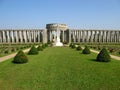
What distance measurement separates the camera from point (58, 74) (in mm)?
14047

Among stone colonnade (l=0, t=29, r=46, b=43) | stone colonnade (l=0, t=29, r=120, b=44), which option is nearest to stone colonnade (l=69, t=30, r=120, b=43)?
stone colonnade (l=0, t=29, r=120, b=44)

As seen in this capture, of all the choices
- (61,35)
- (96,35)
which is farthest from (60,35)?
(96,35)

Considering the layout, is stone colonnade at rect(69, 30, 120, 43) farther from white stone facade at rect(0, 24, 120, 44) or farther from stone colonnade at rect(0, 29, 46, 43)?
stone colonnade at rect(0, 29, 46, 43)

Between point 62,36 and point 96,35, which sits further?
point 96,35

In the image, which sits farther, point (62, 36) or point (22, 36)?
point (22, 36)

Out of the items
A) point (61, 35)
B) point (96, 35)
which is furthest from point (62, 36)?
point (96, 35)

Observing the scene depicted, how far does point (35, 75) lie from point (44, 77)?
0.96 metres

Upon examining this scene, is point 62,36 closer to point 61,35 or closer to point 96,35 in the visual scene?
point 61,35

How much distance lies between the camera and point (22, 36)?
377ft

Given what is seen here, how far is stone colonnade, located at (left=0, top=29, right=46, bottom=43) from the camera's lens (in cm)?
11006

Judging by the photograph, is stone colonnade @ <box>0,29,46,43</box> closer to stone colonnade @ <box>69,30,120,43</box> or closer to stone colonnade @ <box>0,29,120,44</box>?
stone colonnade @ <box>0,29,120,44</box>

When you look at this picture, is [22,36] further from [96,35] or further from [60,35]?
[96,35]

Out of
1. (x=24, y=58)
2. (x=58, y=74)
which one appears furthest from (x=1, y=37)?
(x=58, y=74)

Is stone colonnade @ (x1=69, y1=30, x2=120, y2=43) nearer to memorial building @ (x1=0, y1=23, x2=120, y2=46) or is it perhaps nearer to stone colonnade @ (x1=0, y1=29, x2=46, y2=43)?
memorial building @ (x1=0, y1=23, x2=120, y2=46)
